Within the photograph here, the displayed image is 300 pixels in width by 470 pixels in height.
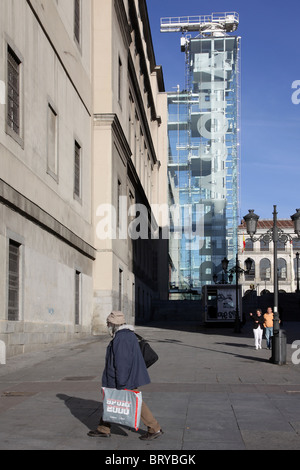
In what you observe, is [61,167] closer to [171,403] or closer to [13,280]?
[13,280]

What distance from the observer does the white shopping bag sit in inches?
307

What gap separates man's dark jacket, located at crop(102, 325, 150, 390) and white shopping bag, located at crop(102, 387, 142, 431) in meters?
0.09

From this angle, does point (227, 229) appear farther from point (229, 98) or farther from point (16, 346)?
point (16, 346)

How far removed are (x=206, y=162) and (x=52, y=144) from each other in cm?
6014

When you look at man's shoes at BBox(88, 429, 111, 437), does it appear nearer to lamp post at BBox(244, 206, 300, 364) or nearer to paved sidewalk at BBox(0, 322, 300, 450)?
paved sidewalk at BBox(0, 322, 300, 450)

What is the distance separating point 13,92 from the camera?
19.3 meters

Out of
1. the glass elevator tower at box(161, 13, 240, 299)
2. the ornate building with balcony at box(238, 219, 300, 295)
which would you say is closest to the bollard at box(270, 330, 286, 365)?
the glass elevator tower at box(161, 13, 240, 299)

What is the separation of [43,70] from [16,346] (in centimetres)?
964

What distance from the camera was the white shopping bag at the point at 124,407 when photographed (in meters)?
7.81

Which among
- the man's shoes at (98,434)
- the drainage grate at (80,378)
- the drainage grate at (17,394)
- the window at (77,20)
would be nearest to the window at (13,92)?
the drainage grate at (80,378)

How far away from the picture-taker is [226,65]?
8438cm

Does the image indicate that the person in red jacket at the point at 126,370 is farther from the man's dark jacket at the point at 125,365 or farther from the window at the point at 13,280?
the window at the point at 13,280

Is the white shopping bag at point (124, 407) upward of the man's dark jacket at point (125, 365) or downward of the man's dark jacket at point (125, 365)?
downward
